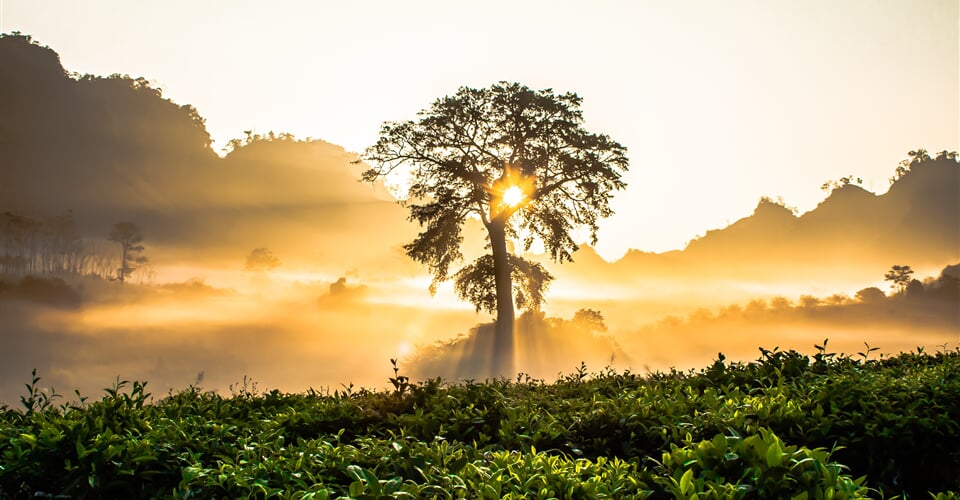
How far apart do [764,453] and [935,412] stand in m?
3.31

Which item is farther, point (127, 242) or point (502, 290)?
point (127, 242)

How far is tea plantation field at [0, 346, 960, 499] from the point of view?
3.06 m

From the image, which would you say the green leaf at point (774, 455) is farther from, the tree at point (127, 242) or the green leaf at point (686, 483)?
the tree at point (127, 242)

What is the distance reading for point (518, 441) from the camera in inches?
172

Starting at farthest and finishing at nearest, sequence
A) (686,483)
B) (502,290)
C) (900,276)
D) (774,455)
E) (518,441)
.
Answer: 1. (900,276)
2. (502,290)
3. (518,441)
4. (774,455)
5. (686,483)

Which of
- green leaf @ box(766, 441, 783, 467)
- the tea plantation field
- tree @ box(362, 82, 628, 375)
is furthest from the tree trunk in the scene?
green leaf @ box(766, 441, 783, 467)

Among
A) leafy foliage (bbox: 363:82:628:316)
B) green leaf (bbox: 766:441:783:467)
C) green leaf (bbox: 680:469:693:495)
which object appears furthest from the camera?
leafy foliage (bbox: 363:82:628:316)

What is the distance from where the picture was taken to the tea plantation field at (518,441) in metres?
3.06

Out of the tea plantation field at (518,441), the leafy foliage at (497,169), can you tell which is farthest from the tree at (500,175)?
the tea plantation field at (518,441)

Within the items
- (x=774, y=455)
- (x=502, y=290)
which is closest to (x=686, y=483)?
(x=774, y=455)

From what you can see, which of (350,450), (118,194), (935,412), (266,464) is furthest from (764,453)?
(118,194)

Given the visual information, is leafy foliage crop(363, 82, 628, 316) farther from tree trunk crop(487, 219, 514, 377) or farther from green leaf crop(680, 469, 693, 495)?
green leaf crop(680, 469, 693, 495)

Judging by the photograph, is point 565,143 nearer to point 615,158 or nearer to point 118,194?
point 615,158

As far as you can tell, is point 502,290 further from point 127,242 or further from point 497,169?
point 127,242
